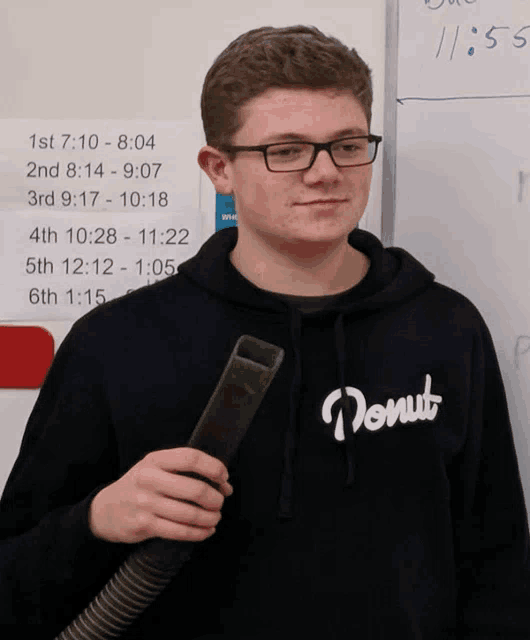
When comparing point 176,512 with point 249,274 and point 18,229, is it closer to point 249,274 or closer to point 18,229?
point 249,274

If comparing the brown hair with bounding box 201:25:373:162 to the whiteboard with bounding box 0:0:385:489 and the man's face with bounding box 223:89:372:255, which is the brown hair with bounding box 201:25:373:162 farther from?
the whiteboard with bounding box 0:0:385:489

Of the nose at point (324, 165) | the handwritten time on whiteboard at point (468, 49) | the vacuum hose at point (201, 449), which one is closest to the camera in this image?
the vacuum hose at point (201, 449)

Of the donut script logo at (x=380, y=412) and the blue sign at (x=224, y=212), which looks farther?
the blue sign at (x=224, y=212)

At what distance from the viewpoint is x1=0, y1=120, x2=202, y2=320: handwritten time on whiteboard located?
1.13 metres

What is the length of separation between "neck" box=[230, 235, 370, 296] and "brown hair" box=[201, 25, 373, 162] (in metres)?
0.13

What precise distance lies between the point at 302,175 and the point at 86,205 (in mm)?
416

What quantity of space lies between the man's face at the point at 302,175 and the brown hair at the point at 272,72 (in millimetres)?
13

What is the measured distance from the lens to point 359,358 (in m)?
0.92

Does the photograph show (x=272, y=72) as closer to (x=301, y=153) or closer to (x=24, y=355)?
(x=301, y=153)

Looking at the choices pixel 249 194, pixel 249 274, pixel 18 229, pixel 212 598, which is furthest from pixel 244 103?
pixel 212 598

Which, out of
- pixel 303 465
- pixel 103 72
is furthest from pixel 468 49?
pixel 303 465

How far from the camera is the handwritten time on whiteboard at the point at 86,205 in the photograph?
113cm

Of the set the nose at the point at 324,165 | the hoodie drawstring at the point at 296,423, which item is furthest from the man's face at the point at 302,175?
the hoodie drawstring at the point at 296,423

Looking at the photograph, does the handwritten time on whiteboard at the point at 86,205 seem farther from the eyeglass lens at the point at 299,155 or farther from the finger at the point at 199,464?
the finger at the point at 199,464
